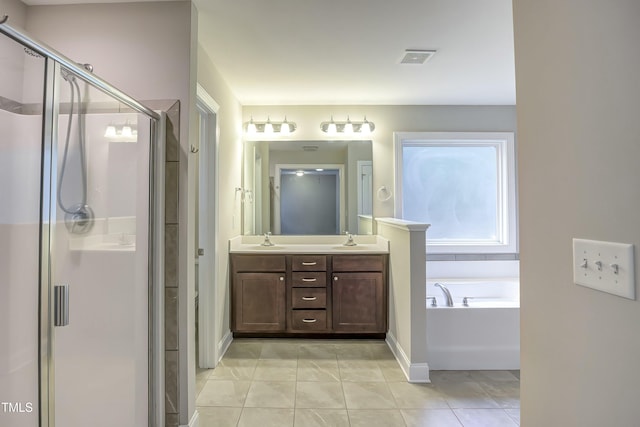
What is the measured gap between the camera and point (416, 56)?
243cm

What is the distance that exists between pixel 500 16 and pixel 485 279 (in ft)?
8.09

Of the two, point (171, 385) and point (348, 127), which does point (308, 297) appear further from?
point (348, 127)

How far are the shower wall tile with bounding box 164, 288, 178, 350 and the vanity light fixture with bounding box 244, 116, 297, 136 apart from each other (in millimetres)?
2244

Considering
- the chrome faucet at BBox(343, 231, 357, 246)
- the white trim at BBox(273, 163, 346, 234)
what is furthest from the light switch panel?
the white trim at BBox(273, 163, 346, 234)

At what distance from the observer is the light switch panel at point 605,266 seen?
2.22 ft

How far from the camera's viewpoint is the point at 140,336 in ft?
5.21

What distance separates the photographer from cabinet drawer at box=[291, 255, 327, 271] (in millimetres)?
3104

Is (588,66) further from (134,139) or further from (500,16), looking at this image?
(134,139)

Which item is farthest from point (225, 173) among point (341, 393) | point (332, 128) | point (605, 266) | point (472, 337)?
point (605, 266)

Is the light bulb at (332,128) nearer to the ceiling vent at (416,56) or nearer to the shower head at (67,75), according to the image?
the ceiling vent at (416,56)

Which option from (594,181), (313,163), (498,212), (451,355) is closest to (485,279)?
(498,212)

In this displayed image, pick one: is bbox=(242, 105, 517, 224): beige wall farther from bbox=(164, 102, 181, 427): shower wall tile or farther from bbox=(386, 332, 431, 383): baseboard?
bbox=(164, 102, 181, 427): shower wall tile

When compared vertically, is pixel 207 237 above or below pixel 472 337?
above

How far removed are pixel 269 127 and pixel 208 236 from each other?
1490 mm
